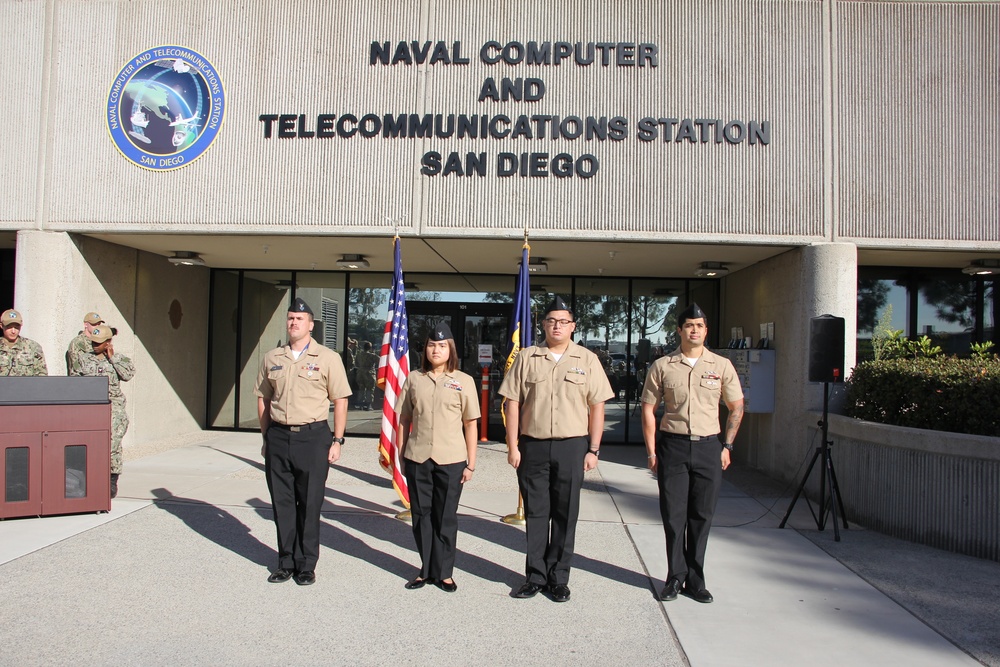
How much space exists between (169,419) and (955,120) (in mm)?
11951

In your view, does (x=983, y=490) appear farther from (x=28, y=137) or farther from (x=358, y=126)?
(x=28, y=137)

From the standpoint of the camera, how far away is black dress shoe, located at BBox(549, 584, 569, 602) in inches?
183

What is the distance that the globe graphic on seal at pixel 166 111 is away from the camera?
884 centimetres

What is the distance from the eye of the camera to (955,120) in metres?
8.37

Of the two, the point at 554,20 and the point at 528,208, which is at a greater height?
the point at 554,20

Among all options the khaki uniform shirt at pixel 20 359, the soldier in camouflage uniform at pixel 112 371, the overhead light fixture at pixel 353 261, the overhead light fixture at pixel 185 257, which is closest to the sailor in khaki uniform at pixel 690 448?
the soldier in camouflage uniform at pixel 112 371

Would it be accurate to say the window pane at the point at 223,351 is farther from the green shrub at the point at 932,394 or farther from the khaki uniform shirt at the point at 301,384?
the green shrub at the point at 932,394

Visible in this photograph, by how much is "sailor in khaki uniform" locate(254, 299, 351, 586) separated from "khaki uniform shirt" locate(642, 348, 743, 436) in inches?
90.0

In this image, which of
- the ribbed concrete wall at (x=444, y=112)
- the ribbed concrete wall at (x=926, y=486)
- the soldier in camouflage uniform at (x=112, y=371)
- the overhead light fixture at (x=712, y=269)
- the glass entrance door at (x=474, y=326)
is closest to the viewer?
the ribbed concrete wall at (x=926, y=486)

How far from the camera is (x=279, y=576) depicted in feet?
16.2

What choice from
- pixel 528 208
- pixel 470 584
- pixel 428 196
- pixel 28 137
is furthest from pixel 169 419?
pixel 470 584

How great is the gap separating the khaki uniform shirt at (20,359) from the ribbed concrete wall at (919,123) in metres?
9.08

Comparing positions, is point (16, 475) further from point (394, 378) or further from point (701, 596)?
point (701, 596)

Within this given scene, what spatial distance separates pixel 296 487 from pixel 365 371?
7.53m
